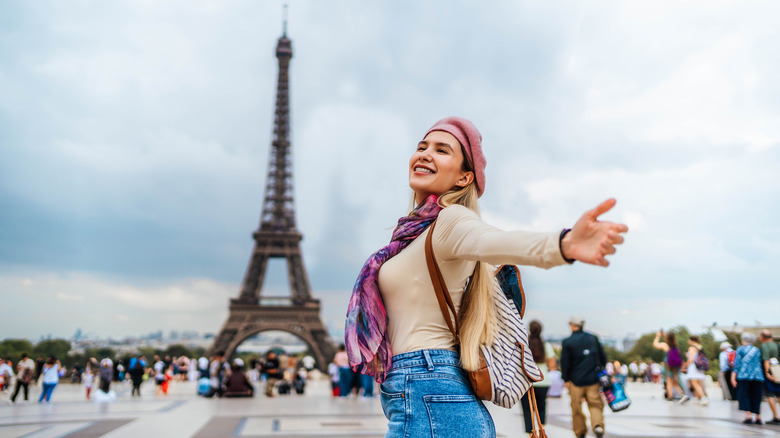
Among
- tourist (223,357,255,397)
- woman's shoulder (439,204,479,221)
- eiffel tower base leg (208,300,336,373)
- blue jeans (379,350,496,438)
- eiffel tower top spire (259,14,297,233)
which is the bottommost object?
tourist (223,357,255,397)

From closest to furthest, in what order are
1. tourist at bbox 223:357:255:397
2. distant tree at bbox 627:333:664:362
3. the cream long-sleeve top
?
the cream long-sleeve top < tourist at bbox 223:357:255:397 < distant tree at bbox 627:333:664:362

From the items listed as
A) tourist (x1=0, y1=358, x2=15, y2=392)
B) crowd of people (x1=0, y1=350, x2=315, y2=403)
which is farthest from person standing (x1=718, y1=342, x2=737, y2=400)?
tourist (x1=0, y1=358, x2=15, y2=392)

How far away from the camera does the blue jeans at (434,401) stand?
1.50 meters

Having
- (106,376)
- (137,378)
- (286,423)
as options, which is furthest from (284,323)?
(286,423)

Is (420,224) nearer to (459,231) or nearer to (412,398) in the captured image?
(459,231)

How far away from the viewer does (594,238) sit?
3.92 feet

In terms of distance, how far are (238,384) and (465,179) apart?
48.5ft

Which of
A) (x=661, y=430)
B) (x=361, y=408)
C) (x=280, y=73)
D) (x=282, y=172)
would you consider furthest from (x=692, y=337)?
(x=280, y=73)

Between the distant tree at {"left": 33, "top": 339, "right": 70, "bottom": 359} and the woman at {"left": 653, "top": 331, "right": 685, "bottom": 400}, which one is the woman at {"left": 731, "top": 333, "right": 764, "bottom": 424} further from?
the distant tree at {"left": 33, "top": 339, "right": 70, "bottom": 359}

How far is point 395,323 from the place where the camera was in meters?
1.68

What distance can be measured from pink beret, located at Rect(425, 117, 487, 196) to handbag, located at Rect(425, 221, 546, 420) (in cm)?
35

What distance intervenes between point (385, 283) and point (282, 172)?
48026 mm

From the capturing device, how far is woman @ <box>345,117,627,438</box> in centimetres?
150

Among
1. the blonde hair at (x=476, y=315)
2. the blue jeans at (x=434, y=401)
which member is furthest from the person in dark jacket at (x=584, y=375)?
the blue jeans at (x=434, y=401)
